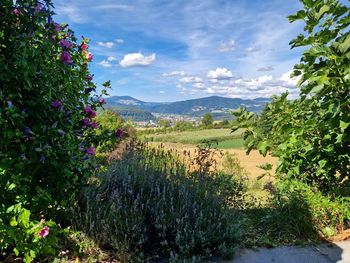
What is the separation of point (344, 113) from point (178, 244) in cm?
209

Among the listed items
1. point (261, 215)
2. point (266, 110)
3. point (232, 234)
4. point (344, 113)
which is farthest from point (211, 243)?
point (266, 110)

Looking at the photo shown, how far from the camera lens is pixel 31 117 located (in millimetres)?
2459

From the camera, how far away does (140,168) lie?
14.0 ft

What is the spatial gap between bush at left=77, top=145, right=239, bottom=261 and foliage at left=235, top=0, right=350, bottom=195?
1.04m

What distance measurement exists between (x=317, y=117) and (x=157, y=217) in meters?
2.14

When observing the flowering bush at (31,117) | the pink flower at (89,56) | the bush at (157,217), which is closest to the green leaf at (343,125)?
the bush at (157,217)

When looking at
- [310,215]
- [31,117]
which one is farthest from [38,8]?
[310,215]

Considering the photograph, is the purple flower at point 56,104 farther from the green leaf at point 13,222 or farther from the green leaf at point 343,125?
the green leaf at point 343,125

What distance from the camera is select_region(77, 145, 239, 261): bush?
3270 millimetres

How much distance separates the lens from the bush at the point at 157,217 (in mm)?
3270

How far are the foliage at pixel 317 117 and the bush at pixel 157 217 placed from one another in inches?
40.9

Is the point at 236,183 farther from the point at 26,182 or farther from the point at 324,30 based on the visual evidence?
the point at 26,182

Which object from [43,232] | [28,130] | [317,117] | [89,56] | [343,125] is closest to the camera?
[43,232]

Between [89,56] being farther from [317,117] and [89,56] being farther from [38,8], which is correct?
[317,117]
